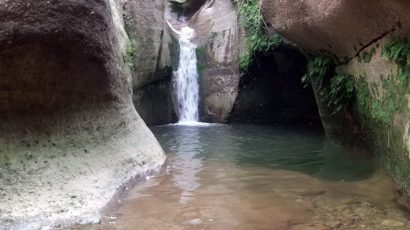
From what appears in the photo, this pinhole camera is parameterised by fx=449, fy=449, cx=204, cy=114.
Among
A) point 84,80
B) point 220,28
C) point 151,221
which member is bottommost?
point 151,221

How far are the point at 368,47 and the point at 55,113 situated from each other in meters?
4.45

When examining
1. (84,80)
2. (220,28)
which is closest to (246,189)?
(84,80)

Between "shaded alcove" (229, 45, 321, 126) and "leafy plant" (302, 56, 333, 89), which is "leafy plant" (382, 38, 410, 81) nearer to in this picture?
"leafy plant" (302, 56, 333, 89)

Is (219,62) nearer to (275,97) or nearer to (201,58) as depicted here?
(201,58)

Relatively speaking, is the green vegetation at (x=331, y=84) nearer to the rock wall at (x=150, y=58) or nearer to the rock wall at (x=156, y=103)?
the rock wall at (x=150, y=58)

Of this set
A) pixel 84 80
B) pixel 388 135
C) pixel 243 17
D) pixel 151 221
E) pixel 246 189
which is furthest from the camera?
pixel 243 17

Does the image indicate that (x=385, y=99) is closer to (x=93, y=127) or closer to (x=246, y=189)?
(x=246, y=189)

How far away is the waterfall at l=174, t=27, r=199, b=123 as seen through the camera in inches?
610

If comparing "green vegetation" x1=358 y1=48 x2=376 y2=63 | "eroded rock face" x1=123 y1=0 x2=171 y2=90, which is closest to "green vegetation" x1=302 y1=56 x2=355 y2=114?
"green vegetation" x1=358 y1=48 x2=376 y2=63

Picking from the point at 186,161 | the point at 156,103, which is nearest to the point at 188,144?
the point at 186,161

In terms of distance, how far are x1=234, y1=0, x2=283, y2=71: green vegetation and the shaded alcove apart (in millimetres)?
473

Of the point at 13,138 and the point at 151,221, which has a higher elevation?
the point at 13,138

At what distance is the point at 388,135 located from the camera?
6168mm

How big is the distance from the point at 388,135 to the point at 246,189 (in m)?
2.14
